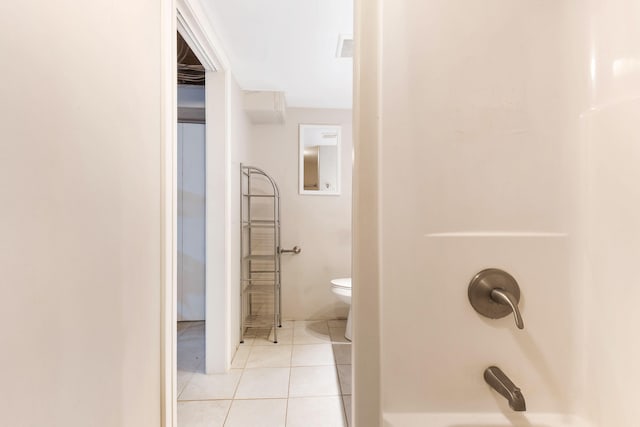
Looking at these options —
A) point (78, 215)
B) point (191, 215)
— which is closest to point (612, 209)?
point (78, 215)

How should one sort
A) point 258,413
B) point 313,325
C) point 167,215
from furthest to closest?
1. point 313,325
2. point 258,413
3. point 167,215

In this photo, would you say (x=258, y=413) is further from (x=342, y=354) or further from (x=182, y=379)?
(x=342, y=354)

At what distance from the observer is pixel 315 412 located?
1499 millimetres

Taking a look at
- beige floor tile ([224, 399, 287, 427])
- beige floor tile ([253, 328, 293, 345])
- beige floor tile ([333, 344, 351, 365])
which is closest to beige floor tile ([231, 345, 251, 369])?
beige floor tile ([253, 328, 293, 345])

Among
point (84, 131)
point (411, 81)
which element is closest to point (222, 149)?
point (84, 131)

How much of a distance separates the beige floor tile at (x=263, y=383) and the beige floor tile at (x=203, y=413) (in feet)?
0.40

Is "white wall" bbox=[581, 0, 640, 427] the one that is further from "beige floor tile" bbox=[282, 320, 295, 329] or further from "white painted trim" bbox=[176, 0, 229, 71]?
"beige floor tile" bbox=[282, 320, 295, 329]

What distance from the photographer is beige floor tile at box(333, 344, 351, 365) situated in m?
2.01

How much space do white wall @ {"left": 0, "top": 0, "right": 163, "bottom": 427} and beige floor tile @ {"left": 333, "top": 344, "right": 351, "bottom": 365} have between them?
53.1 inches

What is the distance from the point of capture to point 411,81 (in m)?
0.70

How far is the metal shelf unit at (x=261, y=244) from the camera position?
2586mm

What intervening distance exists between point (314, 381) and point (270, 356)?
1.58 ft

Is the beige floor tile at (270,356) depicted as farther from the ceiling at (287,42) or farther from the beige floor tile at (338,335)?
the ceiling at (287,42)

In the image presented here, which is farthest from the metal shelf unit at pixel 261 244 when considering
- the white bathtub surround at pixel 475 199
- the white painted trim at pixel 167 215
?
the white bathtub surround at pixel 475 199
